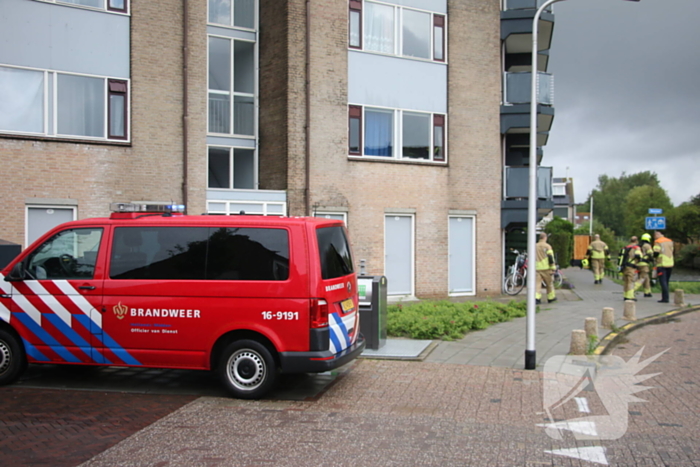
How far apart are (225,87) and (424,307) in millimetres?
8562

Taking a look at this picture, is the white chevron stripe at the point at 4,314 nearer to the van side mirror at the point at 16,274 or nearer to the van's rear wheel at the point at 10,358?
the van's rear wheel at the point at 10,358

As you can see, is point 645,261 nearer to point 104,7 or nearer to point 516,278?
point 516,278

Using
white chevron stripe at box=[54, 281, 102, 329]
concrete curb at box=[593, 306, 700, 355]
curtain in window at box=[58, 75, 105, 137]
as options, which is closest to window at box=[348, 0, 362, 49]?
curtain in window at box=[58, 75, 105, 137]

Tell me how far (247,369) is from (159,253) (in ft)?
5.62

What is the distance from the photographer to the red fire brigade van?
7168 mm

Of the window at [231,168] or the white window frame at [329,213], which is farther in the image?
the window at [231,168]

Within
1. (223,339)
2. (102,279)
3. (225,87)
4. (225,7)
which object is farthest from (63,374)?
(225,7)

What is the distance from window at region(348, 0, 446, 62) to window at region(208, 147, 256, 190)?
14.1 feet

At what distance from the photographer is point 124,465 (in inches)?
202

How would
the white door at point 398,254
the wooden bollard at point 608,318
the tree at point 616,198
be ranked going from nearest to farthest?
the wooden bollard at point 608,318 < the white door at point 398,254 < the tree at point 616,198

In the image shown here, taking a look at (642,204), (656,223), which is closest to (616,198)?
(642,204)

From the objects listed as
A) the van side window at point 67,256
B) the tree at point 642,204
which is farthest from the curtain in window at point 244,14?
the tree at point 642,204

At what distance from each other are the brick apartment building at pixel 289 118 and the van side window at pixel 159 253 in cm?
816

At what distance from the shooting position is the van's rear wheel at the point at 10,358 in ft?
25.4
